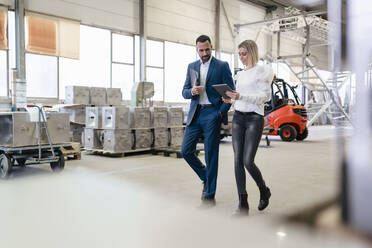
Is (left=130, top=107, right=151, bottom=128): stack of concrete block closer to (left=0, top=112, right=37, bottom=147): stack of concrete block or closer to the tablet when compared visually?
(left=0, top=112, right=37, bottom=147): stack of concrete block

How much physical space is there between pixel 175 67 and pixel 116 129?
26.2ft

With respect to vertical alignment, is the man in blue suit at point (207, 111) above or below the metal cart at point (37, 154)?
above

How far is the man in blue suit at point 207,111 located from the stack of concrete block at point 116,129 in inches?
164

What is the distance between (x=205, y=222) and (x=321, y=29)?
42.7 ft

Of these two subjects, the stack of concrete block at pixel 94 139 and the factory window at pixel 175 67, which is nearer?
the stack of concrete block at pixel 94 139

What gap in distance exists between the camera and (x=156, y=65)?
14.3 metres

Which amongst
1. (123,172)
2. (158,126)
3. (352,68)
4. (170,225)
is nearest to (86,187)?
(123,172)

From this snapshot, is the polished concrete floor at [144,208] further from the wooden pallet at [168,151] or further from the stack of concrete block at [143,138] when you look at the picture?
the stack of concrete block at [143,138]

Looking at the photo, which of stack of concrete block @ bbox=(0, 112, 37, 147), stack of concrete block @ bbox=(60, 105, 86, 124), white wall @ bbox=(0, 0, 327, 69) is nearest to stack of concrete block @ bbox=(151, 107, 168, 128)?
stack of concrete block @ bbox=(60, 105, 86, 124)

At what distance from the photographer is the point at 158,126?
27.6 feet

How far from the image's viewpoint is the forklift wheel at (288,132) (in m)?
11.6

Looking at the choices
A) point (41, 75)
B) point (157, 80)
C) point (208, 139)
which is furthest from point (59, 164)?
point (157, 80)

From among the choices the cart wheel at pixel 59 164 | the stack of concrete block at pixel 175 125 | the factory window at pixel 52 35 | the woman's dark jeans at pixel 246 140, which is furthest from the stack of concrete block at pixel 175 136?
the woman's dark jeans at pixel 246 140

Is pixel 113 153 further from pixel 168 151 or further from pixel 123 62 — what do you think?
pixel 123 62
